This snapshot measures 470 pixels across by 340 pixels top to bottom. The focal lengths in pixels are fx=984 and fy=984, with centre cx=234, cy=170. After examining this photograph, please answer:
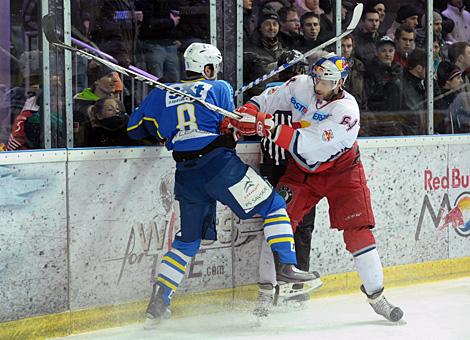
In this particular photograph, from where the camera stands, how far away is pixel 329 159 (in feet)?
14.4

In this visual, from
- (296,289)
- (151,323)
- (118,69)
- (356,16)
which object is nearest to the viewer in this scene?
(118,69)

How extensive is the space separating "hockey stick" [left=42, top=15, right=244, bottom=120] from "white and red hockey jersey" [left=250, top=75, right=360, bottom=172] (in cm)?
29

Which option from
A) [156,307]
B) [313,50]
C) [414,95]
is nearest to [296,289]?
[156,307]

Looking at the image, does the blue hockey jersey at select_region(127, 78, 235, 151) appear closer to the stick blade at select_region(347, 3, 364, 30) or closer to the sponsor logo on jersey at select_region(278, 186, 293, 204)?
the sponsor logo on jersey at select_region(278, 186, 293, 204)

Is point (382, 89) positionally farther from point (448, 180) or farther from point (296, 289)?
point (296, 289)

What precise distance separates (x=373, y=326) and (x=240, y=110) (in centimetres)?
114

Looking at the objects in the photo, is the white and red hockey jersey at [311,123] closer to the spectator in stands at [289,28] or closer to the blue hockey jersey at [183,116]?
the blue hockey jersey at [183,116]

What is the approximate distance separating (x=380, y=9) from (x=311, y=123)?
1.13 m

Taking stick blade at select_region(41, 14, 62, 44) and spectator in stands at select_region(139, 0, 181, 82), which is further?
spectator in stands at select_region(139, 0, 181, 82)

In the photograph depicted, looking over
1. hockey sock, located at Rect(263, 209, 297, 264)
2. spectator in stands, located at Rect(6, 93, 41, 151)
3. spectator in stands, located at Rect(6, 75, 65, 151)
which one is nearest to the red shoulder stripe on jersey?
hockey sock, located at Rect(263, 209, 297, 264)

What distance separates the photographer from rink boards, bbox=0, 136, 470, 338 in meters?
3.92

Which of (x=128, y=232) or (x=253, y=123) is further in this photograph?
(x=128, y=232)

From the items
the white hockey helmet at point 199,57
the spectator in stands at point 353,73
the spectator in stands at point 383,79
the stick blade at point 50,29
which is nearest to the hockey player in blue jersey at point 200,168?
the white hockey helmet at point 199,57

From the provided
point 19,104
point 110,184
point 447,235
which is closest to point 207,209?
point 110,184
